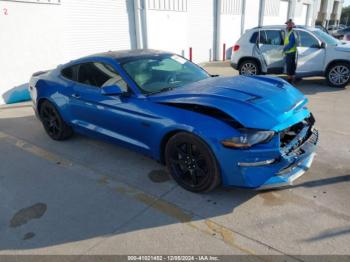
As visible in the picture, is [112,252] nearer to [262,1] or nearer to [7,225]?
[7,225]

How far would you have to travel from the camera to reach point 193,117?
3068 millimetres

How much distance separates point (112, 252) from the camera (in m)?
2.59

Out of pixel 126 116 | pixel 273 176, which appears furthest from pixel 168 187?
pixel 273 176

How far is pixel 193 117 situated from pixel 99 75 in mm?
1804

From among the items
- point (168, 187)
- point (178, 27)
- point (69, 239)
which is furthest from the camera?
point (178, 27)

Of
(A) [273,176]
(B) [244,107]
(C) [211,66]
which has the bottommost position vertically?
(C) [211,66]

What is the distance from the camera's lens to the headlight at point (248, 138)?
2.80 m

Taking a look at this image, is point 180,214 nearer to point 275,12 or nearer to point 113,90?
point 113,90

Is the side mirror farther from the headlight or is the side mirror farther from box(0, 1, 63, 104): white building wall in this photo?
box(0, 1, 63, 104): white building wall

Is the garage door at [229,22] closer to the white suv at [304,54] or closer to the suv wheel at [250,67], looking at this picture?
the suv wheel at [250,67]

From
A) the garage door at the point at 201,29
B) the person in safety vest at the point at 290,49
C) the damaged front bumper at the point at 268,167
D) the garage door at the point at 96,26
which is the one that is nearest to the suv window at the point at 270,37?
the person in safety vest at the point at 290,49

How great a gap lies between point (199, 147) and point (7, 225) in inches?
84.0

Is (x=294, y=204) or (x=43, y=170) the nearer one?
(x=294, y=204)

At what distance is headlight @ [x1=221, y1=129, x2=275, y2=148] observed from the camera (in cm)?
280
